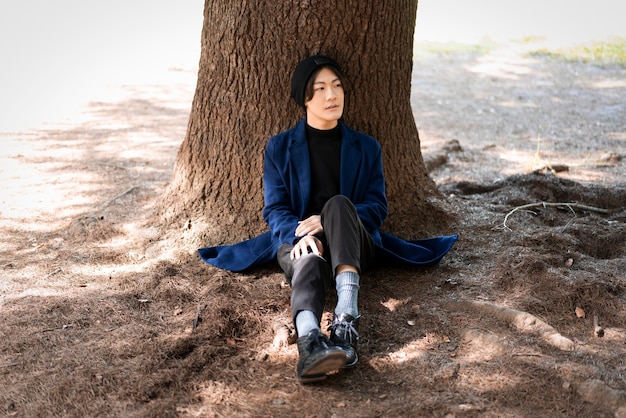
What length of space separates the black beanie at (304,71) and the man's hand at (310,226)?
2.39 ft

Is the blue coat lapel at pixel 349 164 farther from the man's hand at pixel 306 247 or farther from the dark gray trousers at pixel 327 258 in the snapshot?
the man's hand at pixel 306 247

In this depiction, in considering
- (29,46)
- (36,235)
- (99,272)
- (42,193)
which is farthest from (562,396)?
(29,46)

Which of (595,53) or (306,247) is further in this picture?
(595,53)

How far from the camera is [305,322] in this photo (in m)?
3.18

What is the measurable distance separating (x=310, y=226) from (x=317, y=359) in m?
0.94

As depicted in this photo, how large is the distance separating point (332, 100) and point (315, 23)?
57 centimetres

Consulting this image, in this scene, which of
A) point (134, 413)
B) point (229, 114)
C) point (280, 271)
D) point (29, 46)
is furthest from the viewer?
point (29, 46)

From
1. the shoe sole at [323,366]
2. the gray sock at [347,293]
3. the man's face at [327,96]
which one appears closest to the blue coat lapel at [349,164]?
the man's face at [327,96]

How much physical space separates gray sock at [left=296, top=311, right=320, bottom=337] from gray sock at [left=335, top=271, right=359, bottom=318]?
7.0 inches

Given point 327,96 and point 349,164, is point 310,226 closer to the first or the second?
point 349,164

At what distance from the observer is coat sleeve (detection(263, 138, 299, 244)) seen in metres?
3.88

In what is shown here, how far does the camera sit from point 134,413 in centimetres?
281

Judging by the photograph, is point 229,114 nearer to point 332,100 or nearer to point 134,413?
point 332,100

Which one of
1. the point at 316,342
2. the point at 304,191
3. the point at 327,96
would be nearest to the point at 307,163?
the point at 304,191
